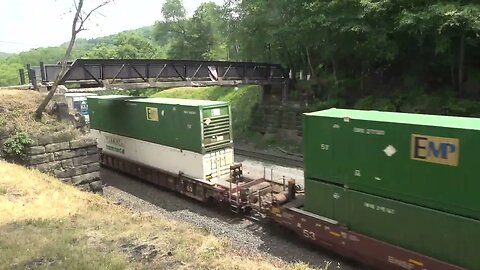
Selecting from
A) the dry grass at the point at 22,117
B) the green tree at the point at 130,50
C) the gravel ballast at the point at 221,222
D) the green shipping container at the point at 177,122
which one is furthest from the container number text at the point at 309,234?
the green tree at the point at 130,50

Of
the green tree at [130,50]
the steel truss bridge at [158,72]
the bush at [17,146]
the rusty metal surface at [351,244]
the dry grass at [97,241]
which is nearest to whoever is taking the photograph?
the dry grass at [97,241]

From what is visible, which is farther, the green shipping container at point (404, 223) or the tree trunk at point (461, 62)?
the tree trunk at point (461, 62)

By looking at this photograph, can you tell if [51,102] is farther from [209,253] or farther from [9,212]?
[209,253]

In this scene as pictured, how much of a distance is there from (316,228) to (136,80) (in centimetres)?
1675

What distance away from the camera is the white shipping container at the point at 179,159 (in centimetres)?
1759

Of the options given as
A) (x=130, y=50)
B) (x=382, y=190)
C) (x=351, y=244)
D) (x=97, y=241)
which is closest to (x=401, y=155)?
(x=382, y=190)

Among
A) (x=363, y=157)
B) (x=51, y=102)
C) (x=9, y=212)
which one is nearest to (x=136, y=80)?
(x=51, y=102)

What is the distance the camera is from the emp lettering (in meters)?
19.5

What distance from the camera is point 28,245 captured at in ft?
26.3

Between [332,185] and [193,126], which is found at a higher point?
[193,126]

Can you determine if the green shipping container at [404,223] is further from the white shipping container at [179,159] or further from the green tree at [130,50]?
the green tree at [130,50]

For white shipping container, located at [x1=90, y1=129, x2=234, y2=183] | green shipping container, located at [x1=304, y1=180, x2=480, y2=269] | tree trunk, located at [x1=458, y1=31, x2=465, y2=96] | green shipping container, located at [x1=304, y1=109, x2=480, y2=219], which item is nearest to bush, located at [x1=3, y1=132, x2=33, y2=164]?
white shipping container, located at [x1=90, y1=129, x2=234, y2=183]

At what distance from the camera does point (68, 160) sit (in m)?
17.7

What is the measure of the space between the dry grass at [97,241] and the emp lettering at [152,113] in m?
8.28
